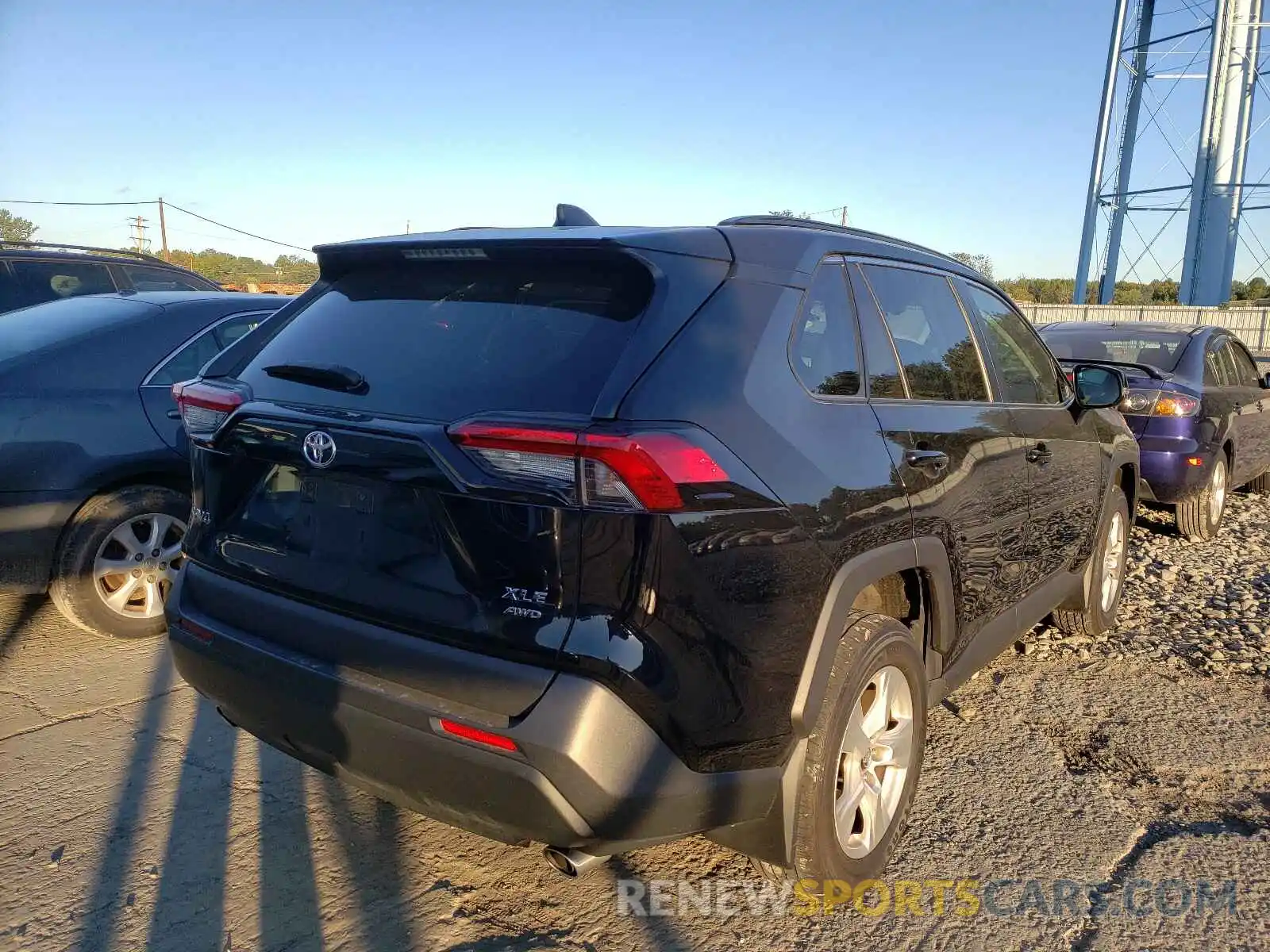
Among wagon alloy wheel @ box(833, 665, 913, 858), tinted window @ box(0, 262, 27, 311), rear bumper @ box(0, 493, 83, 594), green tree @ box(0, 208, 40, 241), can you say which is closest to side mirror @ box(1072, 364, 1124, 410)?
wagon alloy wheel @ box(833, 665, 913, 858)

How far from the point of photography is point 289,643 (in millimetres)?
2270

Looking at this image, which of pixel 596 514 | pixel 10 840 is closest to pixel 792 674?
pixel 596 514

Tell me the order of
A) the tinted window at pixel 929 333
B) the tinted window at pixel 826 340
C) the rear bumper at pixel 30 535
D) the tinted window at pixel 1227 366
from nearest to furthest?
the tinted window at pixel 826 340
the tinted window at pixel 929 333
the rear bumper at pixel 30 535
the tinted window at pixel 1227 366

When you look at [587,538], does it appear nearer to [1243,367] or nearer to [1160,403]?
[1160,403]

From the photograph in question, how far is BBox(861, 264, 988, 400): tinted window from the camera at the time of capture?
9.61ft

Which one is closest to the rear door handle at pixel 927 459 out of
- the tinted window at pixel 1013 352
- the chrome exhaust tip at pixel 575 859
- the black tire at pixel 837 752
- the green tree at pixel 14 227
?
the black tire at pixel 837 752

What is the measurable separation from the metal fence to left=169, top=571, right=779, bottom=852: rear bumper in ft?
92.0

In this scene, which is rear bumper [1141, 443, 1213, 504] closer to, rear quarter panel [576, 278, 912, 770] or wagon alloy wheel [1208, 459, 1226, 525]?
wagon alloy wheel [1208, 459, 1226, 525]

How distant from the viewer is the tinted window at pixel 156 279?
868 cm

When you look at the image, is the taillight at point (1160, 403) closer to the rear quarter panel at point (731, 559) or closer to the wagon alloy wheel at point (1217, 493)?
the wagon alloy wheel at point (1217, 493)

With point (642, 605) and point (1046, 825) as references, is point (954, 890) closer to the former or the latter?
point (1046, 825)

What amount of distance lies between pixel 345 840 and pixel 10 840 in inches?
40.0

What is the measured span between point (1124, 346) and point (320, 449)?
701 centimetres

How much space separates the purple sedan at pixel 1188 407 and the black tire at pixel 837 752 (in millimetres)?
4434
